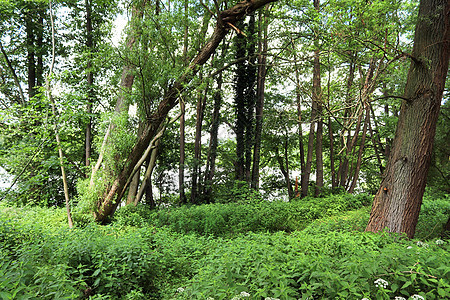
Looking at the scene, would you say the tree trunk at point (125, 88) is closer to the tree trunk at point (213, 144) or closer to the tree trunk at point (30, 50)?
the tree trunk at point (30, 50)

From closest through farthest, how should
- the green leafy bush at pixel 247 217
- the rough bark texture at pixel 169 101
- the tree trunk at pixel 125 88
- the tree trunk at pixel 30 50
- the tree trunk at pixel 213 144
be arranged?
the rough bark texture at pixel 169 101 → the tree trunk at pixel 125 88 → the green leafy bush at pixel 247 217 → the tree trunk at pixel 30 50 → the tree trunk at pixel 213 144

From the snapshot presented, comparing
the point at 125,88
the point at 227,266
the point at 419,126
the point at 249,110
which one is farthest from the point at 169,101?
the point at 249,110

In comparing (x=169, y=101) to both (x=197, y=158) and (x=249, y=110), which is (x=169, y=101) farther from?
(x=249, y=110)

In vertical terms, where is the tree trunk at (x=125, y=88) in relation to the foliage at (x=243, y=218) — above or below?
above

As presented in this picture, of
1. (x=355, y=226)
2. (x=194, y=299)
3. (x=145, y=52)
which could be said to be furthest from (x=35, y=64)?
(x=355, y=226)

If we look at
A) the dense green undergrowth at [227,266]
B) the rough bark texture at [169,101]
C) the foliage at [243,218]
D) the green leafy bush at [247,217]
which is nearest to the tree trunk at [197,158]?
the foliage at [243,218]

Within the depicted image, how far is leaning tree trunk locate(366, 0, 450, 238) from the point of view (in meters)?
4.42

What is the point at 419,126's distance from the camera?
4480 mm

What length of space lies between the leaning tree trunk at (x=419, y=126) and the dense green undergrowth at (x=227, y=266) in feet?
1.61

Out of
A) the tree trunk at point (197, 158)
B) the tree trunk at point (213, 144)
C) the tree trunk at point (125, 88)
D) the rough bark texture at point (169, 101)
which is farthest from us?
the tree trunk at point (213, 144)

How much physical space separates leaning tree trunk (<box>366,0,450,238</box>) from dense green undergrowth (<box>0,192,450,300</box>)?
492 millimetres

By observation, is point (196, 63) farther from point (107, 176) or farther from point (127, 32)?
point (107, 176)

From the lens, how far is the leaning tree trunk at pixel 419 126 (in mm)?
4418

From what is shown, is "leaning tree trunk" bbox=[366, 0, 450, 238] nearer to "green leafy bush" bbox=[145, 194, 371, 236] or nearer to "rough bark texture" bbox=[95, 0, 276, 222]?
"green leafy bush" bbox=[145, 194, 371, 236]
